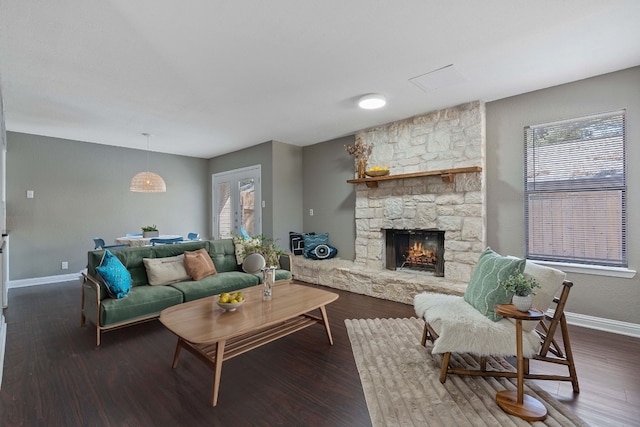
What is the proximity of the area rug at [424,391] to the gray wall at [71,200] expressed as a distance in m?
5.64

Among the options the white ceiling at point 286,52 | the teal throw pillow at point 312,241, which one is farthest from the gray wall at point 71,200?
the teal throw pillow at point 312,241

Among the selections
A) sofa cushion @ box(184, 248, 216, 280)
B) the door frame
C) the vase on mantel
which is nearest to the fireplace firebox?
the vase on mantel

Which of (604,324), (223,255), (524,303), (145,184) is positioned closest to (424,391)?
(524,303)

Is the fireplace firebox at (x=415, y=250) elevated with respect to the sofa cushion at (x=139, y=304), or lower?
elevated

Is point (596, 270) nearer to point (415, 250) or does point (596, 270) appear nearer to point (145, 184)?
point (415, 250)

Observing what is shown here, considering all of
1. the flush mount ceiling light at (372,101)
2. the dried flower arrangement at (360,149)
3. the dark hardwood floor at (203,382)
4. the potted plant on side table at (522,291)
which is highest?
the flush mount ceiling light at (372,101)

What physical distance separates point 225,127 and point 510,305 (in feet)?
14.7

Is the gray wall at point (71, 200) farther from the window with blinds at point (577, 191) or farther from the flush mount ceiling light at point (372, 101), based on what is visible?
the window with blinds at point (577, 191)

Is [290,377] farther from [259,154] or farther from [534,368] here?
[259,154]

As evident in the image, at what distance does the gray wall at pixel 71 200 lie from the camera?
16.5 ft

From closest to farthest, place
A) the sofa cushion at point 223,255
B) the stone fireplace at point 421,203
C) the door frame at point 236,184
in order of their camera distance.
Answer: the stone fireplace at point 421,203 < the sofa cushion at point 223,255 < the door frame at point 236,184

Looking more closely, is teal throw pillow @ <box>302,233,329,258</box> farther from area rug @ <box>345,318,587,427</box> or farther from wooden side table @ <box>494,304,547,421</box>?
wooden side table @ <box>494,304,547,421</box>

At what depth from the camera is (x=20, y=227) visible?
16.6 feet

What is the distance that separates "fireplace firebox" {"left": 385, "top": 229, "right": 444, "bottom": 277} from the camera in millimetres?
4330
